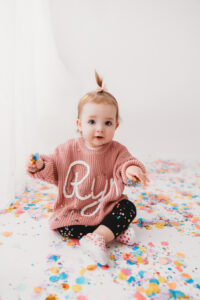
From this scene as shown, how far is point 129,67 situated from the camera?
2.62 metres

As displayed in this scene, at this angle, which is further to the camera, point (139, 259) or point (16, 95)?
point (16, 95)

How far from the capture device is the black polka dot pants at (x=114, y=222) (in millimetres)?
1071

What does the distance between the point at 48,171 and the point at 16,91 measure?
593 millimetres

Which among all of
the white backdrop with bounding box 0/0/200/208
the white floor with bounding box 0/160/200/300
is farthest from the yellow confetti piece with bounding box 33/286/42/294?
the white backdrop with bounding box 0/0/200/208

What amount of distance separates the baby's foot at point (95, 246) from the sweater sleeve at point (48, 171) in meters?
0.25

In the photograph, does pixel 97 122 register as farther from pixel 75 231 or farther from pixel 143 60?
pixel 143 60

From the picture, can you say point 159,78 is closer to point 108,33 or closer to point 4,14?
point 108,33

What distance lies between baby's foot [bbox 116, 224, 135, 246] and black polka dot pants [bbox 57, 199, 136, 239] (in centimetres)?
2

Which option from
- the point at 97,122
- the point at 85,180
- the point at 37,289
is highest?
the point at 97,122

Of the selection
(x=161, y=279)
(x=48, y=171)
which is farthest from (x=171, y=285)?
(x=48, y=171)

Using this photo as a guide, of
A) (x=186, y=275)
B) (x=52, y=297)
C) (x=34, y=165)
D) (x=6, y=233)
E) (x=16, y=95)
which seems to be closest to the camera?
(x=52, y=297)

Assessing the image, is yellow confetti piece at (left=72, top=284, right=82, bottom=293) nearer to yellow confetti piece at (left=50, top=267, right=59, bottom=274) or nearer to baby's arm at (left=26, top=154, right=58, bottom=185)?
yellow confetti piece at (left=50, top=267, right=59, bottom=274)

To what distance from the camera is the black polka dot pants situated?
1071mm

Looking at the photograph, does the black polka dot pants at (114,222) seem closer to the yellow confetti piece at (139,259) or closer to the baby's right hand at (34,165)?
the yellow confetti piece at (139,259)
